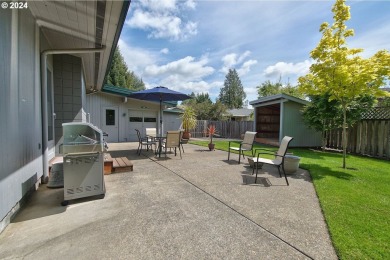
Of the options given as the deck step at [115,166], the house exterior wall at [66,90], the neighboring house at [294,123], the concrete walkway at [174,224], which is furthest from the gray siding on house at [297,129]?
the house exterior wall at [66,90]

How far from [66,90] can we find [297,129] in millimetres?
10804

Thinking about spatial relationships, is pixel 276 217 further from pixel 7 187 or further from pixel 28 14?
pixel 28 14

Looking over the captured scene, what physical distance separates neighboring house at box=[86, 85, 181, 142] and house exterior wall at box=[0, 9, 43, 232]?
7235mm

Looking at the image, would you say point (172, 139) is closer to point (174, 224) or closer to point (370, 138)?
point (174, 224)

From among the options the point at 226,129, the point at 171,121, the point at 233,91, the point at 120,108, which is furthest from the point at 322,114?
the point at 233,91

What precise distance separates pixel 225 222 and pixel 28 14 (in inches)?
177

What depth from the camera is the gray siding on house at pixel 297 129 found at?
10.3m

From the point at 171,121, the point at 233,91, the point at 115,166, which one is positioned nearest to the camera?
the point at 115,166

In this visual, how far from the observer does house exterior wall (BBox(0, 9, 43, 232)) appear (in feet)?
7.07

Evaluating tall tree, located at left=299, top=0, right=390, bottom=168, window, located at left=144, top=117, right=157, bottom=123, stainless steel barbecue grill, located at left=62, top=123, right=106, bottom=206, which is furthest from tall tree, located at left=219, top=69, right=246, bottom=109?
stainless steel barbecue grill, located at left=62, top=123, right=106, bottom=206

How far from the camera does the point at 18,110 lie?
2.61 m

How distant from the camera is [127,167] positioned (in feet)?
15.2

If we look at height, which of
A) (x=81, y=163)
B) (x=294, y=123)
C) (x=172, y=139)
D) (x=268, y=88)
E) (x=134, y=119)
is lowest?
(x=81, y=163)

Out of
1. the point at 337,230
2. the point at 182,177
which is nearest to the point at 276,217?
the point at 337,230
